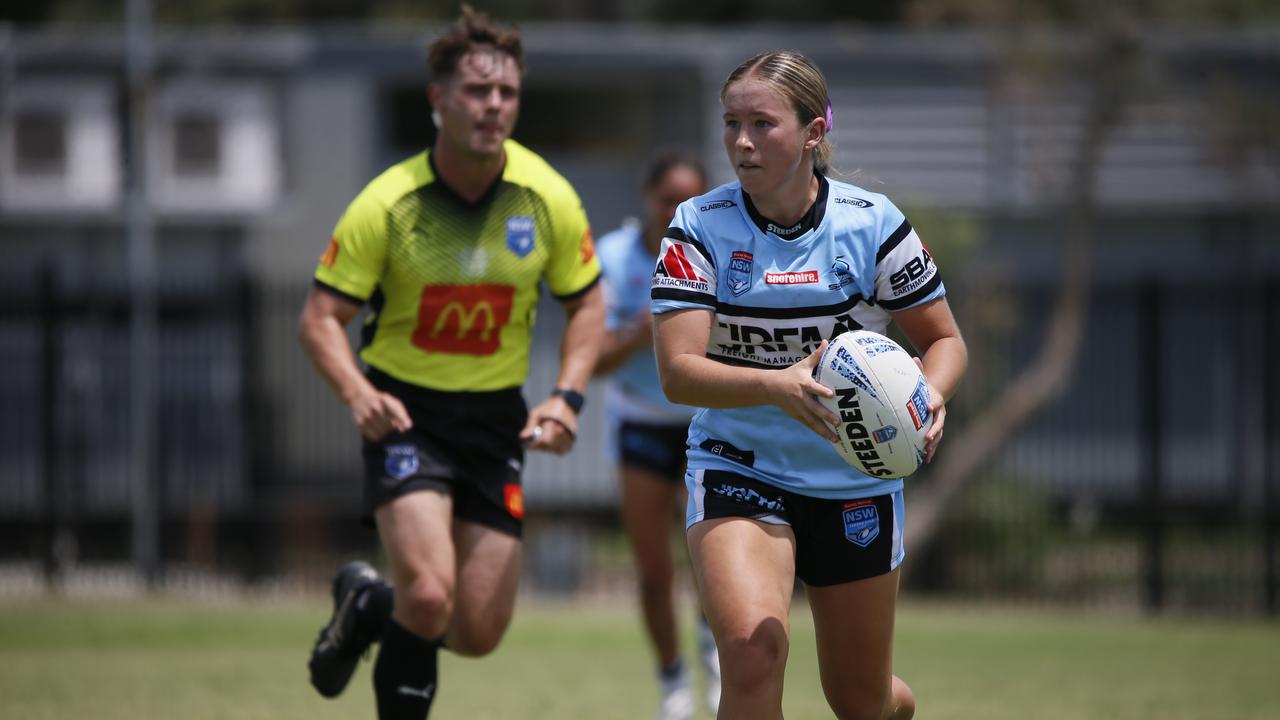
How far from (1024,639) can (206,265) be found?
1074cm

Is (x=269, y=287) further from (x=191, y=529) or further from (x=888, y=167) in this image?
(x=888, y=167)

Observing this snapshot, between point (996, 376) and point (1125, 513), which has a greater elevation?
point (996, 376)

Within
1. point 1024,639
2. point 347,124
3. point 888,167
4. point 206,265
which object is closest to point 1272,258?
point 888,167

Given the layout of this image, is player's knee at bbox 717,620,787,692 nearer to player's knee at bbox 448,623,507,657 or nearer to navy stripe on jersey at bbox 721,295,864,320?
navy stripe on jersey at bbox 721,295,864,320

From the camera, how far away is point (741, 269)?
449 centimetres

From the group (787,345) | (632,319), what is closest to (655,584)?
(632,319)

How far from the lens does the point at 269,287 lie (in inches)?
589

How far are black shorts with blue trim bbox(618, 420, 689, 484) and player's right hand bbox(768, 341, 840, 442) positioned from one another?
3.48m

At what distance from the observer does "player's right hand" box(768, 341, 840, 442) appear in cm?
421

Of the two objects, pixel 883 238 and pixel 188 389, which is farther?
pixel 188 389

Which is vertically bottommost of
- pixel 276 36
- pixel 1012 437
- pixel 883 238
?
pixel 1012 437

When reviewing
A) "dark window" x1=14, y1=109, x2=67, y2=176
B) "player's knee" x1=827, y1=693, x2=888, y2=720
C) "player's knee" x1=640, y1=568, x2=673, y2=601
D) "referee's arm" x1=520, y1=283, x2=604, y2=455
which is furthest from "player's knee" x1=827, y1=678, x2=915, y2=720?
"dark window" x1=14, y1=109, x2=67, y2=176

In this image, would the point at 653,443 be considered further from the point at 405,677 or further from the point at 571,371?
the point at 405,677

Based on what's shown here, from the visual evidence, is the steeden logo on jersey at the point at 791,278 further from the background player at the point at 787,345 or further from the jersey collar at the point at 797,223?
the jersey collar at the point at 797,223
